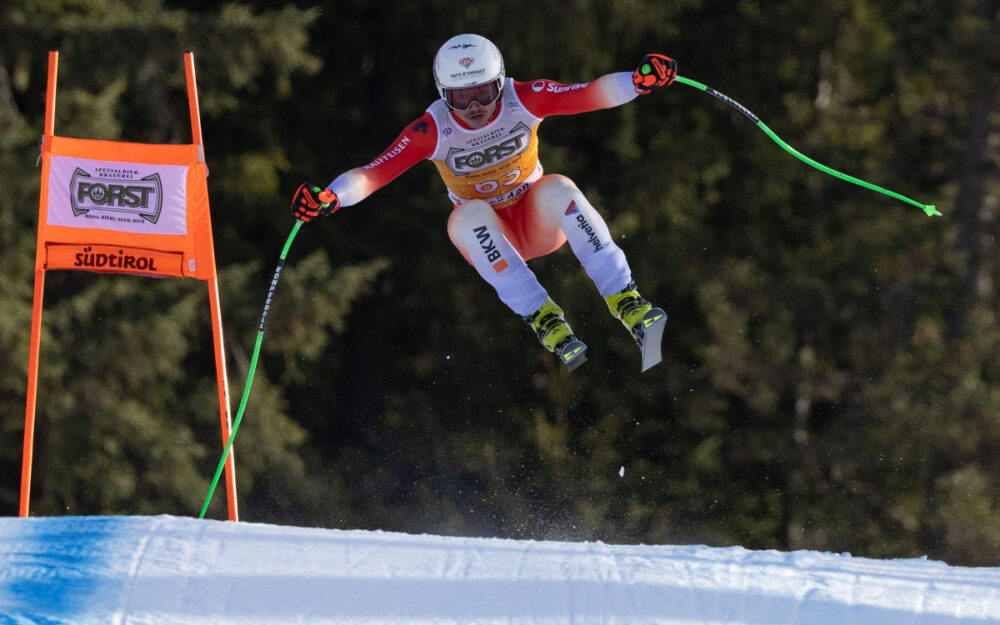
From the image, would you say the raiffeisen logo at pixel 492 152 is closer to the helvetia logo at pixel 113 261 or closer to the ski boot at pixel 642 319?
the ski boot at pixel 642 319

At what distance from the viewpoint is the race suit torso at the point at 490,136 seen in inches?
214

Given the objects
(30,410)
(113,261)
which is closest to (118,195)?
(113,261)

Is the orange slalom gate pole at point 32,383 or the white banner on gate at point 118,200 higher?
the white banner on gate at point 118,200

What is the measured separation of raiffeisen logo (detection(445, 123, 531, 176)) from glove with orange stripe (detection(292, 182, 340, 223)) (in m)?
0.53

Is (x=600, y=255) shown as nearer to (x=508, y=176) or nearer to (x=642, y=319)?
(x=642, y=319)

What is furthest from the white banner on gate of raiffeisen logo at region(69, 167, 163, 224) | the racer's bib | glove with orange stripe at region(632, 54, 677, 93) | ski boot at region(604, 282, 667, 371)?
glove with orange stripe at region(632, 54, 677, 93)

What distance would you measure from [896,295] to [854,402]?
107 centimetres

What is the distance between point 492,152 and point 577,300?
6.23 meters

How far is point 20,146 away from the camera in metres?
10.4

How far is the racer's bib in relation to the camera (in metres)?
5.51

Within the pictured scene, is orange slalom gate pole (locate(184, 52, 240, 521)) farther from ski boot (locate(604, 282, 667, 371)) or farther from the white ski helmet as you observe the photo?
ski boot (locate(604, 282, 667, 371))

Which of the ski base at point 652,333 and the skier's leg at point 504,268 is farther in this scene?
→ the skier's leg at point 504,268

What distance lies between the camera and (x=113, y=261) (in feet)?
19.4

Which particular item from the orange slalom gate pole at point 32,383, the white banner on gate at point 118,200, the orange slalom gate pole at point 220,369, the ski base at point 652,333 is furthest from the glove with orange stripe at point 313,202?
the ski base at point 652,333
